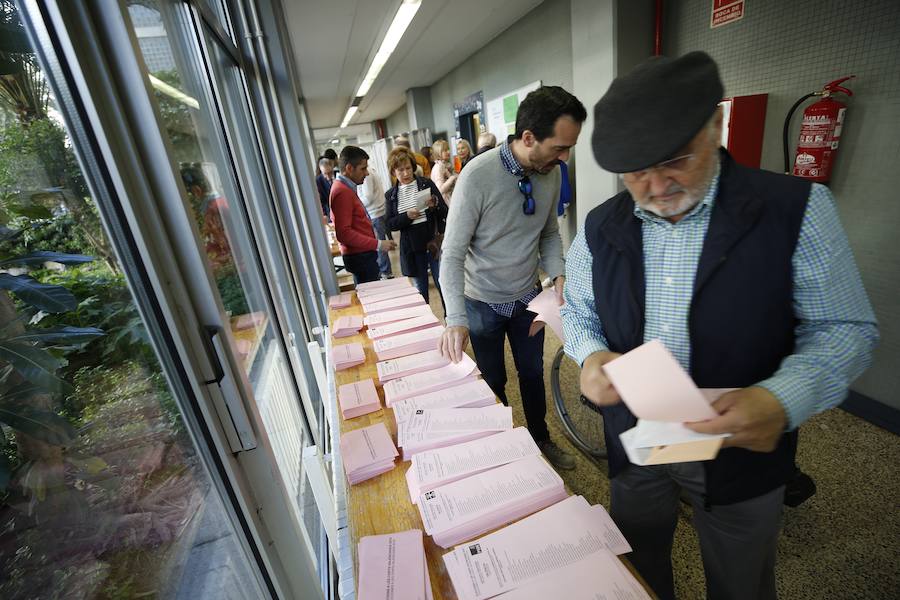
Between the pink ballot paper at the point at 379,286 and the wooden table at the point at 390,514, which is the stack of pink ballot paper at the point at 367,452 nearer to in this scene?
the wooden table at the point at 390,514

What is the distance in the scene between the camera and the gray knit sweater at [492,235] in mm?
1576

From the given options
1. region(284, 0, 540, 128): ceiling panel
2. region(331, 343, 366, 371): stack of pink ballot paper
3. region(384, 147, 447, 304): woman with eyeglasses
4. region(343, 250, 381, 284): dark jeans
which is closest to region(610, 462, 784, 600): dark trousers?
region(331, 343, 366, 371): stack of pink ballot paper

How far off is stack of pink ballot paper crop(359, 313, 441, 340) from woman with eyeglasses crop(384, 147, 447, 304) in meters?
1.39

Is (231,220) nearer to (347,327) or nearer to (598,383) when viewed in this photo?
(347,327)

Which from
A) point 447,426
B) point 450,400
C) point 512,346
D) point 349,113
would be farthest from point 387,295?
point 349,113

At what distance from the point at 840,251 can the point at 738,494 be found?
57cm

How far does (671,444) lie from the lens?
711mm

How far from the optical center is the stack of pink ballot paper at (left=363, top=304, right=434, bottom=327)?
201cm

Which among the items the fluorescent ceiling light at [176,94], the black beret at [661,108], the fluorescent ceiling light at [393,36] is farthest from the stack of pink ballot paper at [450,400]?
the fluorescent ceiling light at [393,36]

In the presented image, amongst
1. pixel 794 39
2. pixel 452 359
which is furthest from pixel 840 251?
pixel 794 39

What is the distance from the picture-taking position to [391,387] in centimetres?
142

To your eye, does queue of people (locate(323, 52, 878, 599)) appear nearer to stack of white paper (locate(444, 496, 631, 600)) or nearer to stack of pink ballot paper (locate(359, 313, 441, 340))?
stack of white paper (locate(444, 496, 631, 600))

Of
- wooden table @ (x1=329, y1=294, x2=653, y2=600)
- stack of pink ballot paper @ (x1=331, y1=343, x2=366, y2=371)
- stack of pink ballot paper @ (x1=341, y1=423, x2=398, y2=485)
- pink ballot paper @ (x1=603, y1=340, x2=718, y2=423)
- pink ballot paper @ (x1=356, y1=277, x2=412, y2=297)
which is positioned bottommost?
wooden table @ (x1=329, y1=294, x2=653, y2=600)

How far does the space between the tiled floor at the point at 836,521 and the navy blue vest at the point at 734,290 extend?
3.11ft
